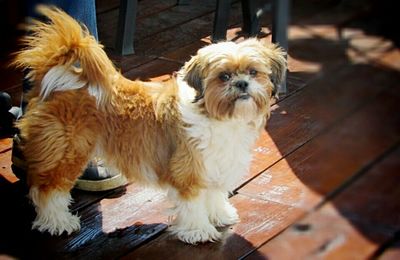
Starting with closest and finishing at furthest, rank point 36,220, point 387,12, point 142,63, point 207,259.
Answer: point 387,12, point 207,259, point 36,220, point 142,63

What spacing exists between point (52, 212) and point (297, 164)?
968mm

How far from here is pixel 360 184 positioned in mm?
377

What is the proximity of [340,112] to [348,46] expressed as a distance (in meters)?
0.04

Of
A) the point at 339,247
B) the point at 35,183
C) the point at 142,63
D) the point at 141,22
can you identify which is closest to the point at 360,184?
the point at 339,247

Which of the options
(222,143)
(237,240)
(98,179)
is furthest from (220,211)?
(98,179)

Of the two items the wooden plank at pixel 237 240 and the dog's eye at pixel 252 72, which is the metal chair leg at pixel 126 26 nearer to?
the wooden plank at pixel 237 240

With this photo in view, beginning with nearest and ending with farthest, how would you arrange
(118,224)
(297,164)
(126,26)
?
1. (118,224)
2. (297,164)
3. (126,26)

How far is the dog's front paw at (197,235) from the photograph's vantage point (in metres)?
1.90

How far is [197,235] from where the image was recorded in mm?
1900

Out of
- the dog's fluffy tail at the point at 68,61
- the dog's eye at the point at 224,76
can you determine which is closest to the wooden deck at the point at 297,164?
the dog's eye at the point at 224,76

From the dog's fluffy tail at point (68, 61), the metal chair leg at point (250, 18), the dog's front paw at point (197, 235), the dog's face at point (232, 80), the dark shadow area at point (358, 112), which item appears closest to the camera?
the dark shadow area at point (358, 112)

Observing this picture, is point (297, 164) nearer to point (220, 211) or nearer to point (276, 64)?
point (220, 211)

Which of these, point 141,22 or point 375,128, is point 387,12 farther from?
point 141,22

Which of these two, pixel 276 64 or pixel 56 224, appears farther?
pixel 56 224
